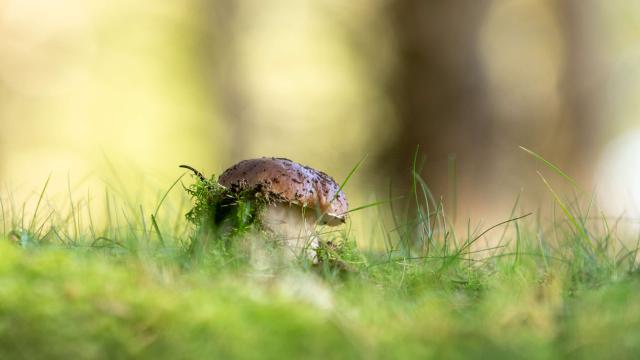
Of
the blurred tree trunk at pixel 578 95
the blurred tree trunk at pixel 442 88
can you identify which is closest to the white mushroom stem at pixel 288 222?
the blurred tree trunk at pixel 442 88

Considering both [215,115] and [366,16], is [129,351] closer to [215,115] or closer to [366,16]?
[366,16]

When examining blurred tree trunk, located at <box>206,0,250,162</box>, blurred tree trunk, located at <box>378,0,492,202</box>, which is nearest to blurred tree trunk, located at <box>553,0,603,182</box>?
blurred tree trunk, located at <box>378,0,492,202</box>

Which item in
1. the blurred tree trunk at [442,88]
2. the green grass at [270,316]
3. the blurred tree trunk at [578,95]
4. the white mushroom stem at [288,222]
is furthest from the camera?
the blurred tree trunk at [578,95]

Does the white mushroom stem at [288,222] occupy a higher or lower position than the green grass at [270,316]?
higher

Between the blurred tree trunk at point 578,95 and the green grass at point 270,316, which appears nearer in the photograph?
the green grass at point 270,316

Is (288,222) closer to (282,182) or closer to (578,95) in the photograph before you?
(282,182)

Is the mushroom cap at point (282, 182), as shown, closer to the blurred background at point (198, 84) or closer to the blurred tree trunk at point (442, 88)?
the blurred tree trunk at point (442, 88)

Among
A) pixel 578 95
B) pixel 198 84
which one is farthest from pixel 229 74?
pixel 578 95
